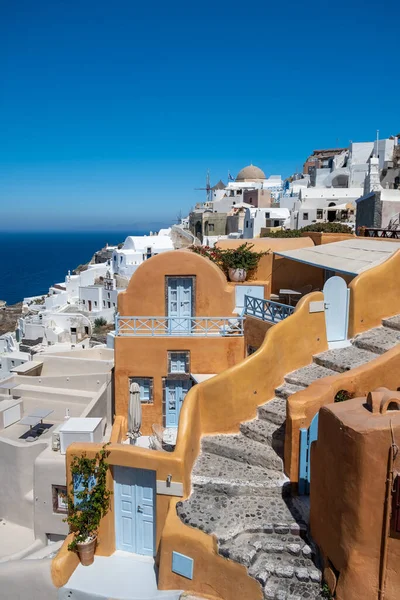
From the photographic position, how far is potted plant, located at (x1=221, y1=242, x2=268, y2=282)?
606 inches

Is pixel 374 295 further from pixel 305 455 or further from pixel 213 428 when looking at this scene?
pixel 213 428

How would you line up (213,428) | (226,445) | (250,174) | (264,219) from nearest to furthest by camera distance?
(226,445), (213,428), (264,219), (250,174)

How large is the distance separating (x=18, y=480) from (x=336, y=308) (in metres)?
10.1

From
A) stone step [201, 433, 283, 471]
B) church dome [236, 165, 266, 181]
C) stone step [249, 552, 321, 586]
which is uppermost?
church dome [236, 165, 266, 181]

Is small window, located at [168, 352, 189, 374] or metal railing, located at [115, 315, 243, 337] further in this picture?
small window, located at [168, 352, 189, 374]

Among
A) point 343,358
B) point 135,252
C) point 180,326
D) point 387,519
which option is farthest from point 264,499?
point 135,252

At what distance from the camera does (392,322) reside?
11.5m

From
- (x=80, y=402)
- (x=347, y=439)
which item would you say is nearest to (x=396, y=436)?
(x=347, y=439)

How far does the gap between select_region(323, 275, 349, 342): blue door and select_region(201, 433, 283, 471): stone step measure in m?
3.73

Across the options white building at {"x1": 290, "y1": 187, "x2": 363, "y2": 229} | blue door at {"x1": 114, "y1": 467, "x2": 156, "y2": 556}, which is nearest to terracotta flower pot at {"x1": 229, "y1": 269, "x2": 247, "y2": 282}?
blue door at {"x1": 114, "y1": 467, "x2": 156, "y2": 556}

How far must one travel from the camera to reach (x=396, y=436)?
548 cm

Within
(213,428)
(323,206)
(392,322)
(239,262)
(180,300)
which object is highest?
(323,206)

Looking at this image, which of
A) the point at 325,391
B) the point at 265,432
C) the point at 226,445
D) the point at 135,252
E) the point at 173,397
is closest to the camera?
the point at 325,391

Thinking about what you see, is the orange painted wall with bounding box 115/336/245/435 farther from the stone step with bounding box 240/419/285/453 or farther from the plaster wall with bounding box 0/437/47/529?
the stone step with bounding box 240/419/285/453
